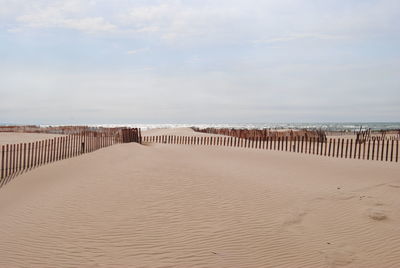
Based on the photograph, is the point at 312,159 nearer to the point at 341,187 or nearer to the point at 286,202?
the point at 341,187

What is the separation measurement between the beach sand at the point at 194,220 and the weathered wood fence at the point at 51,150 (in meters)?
1.57

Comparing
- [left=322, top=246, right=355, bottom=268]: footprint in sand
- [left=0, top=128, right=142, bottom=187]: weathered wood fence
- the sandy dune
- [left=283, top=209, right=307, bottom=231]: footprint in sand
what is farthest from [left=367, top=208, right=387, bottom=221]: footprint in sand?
the sandy dune

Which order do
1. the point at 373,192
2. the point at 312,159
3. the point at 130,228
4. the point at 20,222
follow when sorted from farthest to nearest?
1. the point at 312,159
2. the point at 373,192
3. the point at 20,222
4. the point at 130,228

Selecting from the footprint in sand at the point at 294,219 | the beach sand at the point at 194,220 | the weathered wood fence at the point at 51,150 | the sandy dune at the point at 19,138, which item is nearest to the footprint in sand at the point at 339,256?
the beach sand at the point at 194,220

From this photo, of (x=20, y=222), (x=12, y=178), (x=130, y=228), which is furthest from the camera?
(x=12, y=178)

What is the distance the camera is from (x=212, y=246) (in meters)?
5.87

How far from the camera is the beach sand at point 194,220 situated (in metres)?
5.58

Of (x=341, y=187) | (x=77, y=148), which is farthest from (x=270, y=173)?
(x=77, y=148)

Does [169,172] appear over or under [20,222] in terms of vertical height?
over

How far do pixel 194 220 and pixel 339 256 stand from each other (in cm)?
262

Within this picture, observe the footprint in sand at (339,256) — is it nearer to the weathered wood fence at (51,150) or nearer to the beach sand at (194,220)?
the beach sand at (194,220)

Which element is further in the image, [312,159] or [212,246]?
[312,159]

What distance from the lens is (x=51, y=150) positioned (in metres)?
14.1

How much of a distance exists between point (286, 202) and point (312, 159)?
331 inches
